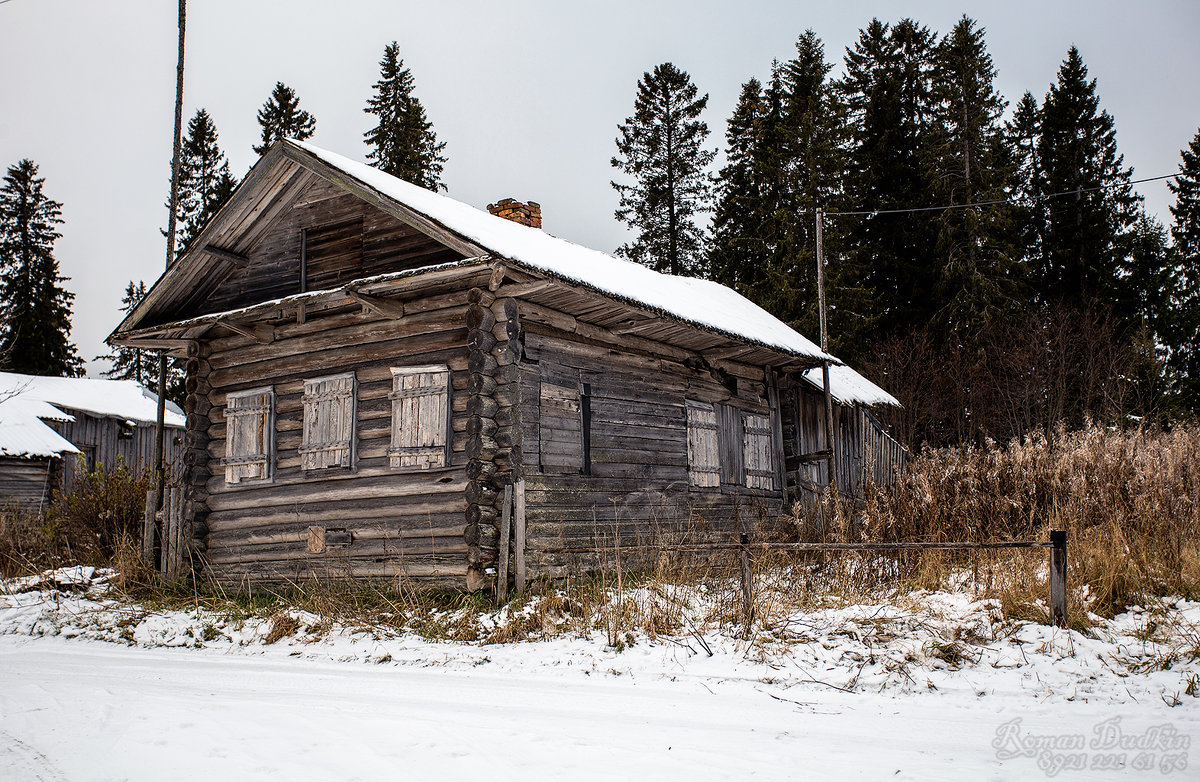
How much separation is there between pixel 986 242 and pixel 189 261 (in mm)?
25336

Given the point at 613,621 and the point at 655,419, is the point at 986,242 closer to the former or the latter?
the point at 655,419

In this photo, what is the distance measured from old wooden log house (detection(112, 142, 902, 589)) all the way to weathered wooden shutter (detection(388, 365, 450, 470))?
2cm

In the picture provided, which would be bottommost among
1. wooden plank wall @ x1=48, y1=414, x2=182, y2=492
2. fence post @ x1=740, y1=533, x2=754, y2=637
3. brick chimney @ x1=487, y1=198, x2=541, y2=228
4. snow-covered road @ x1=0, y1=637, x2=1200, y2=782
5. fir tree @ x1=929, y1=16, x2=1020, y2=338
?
snow-covered road @ x1=0, y1=637, x2=1200, y2=782

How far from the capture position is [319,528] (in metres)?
11.3

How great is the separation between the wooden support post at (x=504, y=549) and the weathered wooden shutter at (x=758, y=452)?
6.07 meters

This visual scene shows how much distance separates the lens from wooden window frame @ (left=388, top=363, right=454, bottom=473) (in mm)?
10296

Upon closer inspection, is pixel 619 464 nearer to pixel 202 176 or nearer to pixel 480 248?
pixel 480 248

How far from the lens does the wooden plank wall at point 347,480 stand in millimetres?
10352

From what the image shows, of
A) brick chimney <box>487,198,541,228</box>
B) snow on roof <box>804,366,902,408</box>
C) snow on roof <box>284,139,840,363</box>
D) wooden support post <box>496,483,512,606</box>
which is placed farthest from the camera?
snow on roof <box>804,366,902,408</box>

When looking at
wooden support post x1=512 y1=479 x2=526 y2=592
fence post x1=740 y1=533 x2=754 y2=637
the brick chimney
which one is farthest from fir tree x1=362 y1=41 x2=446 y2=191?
fence post x1=740 y1=533 x2=754 y2=637

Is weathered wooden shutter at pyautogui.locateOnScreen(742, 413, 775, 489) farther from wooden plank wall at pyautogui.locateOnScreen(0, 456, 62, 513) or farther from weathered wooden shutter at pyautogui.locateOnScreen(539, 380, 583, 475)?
wooden plank wall at pyautogui.locateOnScreen(0, 456, 62, 513)

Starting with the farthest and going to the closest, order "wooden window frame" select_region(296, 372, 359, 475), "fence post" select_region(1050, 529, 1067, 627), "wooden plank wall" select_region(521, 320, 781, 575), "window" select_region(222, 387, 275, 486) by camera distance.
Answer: "window" select_region(222, 387, 275, 486)
"wooden window frame" select_region(296, 372, 359, 475)
"wooden plank wall" select_region(521, 320, 781, 575)
"fence post" select_region(1050, 529, 1067, 627)

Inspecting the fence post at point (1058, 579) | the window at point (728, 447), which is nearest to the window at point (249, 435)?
the window at point (728, 447)

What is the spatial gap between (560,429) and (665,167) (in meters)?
26.0
